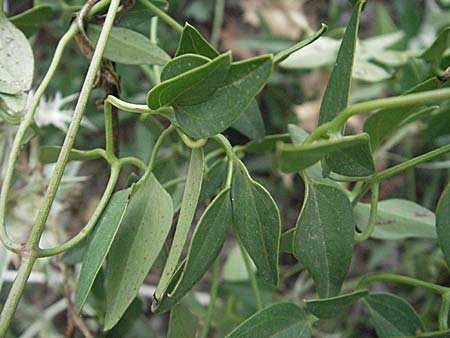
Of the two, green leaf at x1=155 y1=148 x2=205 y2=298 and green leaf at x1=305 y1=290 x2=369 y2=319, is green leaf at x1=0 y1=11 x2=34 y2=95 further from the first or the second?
green leaf at x1=305 y1=290 x2=369 y2=319

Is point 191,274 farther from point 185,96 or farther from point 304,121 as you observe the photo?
point 304,121

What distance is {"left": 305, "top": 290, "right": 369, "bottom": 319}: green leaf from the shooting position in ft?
1.45

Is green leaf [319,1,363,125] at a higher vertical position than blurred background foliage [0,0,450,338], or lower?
higher

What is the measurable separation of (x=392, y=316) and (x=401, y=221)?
0.31 ft

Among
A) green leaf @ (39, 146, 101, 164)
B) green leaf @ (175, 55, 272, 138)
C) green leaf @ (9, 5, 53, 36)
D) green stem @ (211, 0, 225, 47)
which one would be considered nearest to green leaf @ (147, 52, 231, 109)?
green leaf @ (175, 55, 272, 138)

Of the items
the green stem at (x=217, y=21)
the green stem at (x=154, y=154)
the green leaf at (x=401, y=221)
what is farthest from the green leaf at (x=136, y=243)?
the green stem at (x=217, y=21)

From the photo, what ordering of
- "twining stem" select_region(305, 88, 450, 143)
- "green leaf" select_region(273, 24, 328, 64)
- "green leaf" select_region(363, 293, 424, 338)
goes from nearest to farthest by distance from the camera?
"twining stem" select_region(305, 88, 450, 143) < "green leaf" select_region(273, 24, 328, 64) < "green leaf" select_region(363, 293, 424, 338)

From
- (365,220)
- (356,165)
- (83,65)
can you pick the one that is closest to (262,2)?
(83,65)

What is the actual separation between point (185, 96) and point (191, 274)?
0.43 feet

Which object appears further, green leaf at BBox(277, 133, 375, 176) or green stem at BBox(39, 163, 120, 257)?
green stem at BBox(39, 163, 120, 257)

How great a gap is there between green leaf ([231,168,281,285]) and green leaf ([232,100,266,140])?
134 mm

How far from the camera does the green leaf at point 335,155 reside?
311mm

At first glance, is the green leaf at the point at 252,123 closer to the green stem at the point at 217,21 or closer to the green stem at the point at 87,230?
the green stem at the point at 87,230

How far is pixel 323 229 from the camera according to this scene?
17.7 inches
